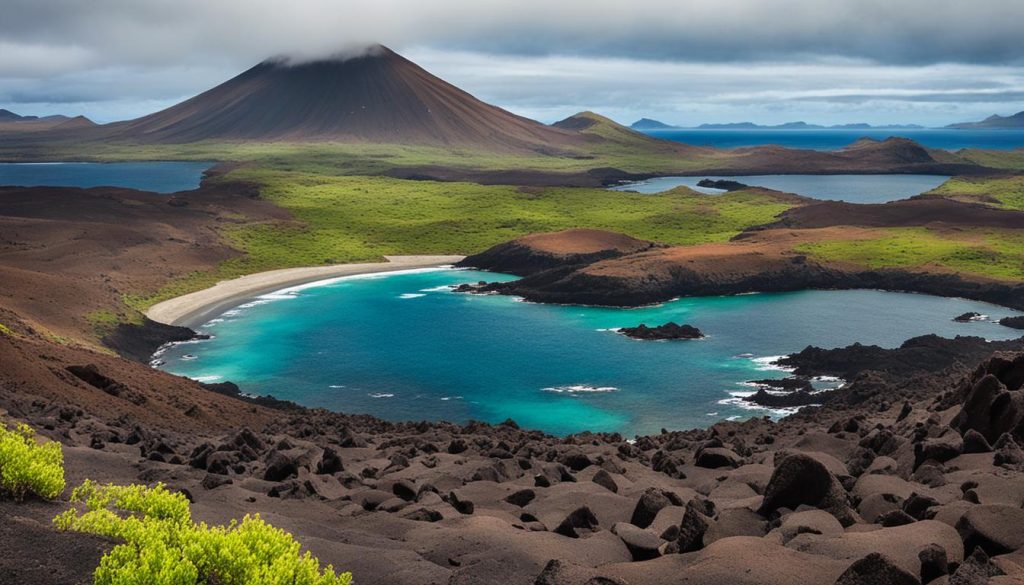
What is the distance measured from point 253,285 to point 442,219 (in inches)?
2237

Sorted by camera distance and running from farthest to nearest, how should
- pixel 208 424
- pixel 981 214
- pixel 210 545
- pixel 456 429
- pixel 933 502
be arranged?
pixel 981 214 < pixel 456 429 < pixel 208 424 < pixel 933 502 < pixel 210 545

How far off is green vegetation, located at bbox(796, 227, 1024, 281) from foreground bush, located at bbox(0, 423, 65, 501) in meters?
111

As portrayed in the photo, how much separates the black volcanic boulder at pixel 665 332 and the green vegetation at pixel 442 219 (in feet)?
170

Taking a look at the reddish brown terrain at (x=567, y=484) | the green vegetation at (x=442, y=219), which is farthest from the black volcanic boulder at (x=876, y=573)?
the green vegetation at (x=442, y=219)

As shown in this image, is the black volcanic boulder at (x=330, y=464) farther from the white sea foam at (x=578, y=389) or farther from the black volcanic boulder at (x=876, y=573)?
the white sea foam at (x=578, y=389)

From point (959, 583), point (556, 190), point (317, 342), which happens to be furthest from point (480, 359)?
point (556, 190)

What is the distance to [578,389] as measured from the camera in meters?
67.4

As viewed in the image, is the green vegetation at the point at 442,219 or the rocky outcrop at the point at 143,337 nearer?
the rocky outcrop at the point at 143,337

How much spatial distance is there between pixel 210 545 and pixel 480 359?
65678 millimetres

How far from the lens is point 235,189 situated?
184 metres

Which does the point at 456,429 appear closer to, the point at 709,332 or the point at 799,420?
the point at 799,420

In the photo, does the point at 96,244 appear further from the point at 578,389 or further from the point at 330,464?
the point at 330,464

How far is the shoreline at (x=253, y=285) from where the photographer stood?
93.4 meters

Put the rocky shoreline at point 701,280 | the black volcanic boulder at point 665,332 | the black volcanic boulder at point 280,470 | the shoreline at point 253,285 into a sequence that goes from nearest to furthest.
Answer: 1. the black volcanic boulder at point 280,470
2. the black volcanic boulder at point 665,332
3. the shoreline at point 253,285
4. the rocky shoreline at point 701,280
